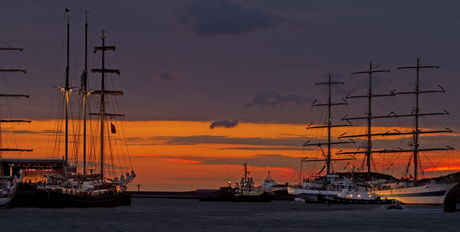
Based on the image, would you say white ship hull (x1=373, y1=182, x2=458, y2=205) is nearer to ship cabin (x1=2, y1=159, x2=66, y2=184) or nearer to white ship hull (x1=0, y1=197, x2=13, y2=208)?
ship cabin (x1=2, y1=159, x2=66, y2=184)

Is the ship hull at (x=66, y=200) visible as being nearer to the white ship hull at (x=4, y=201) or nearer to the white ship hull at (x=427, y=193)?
the white ship hull at (x=4, y=201)

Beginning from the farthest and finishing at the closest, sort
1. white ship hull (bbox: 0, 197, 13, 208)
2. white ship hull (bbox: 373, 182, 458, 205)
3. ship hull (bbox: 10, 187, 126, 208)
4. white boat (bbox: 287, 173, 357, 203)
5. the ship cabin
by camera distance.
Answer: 1. white boat (bbox: 287, 173, 357, 203)
2. the ship cabin
3. white ship hull (bbox: 373, 182, 458, 205)
4. ship hull (bbox: 10, 187, 126, 208)
5. white ship hull (bbox: 0, 197, 13, 208)

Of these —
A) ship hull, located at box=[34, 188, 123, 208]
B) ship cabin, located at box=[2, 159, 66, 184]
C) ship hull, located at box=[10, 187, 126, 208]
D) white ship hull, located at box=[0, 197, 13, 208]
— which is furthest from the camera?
ship cabin, located at box=[2, 159, 66, 184]

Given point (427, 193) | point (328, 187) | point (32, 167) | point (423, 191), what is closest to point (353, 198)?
point (328, 187)

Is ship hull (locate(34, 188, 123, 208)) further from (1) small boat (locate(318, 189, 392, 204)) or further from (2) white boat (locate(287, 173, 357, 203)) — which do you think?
(2) white boat (locate(287, 173, 357, 203))

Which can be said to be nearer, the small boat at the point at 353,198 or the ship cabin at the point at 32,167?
the small boat at the point at 353,198

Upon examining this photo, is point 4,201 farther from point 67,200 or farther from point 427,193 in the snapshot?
point 427,193

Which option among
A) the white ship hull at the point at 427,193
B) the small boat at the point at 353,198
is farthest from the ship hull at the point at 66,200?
the small boat at the point at 353,198

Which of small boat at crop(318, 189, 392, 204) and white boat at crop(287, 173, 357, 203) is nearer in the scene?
small boat at crop(318, 189, 392, 204)

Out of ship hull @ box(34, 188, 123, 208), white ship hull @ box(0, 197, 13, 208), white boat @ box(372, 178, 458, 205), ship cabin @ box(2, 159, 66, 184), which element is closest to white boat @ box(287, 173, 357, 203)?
white boat @ box(372, 178, 458, 205)

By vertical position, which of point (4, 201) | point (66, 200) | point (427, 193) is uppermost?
point (427, 193)

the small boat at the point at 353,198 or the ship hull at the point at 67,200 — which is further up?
the ship hull at the point at 67,200

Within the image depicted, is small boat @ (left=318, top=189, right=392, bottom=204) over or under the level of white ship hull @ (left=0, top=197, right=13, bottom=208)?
under

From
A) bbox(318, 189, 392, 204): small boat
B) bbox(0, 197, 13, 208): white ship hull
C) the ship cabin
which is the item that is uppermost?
the ship cabin
